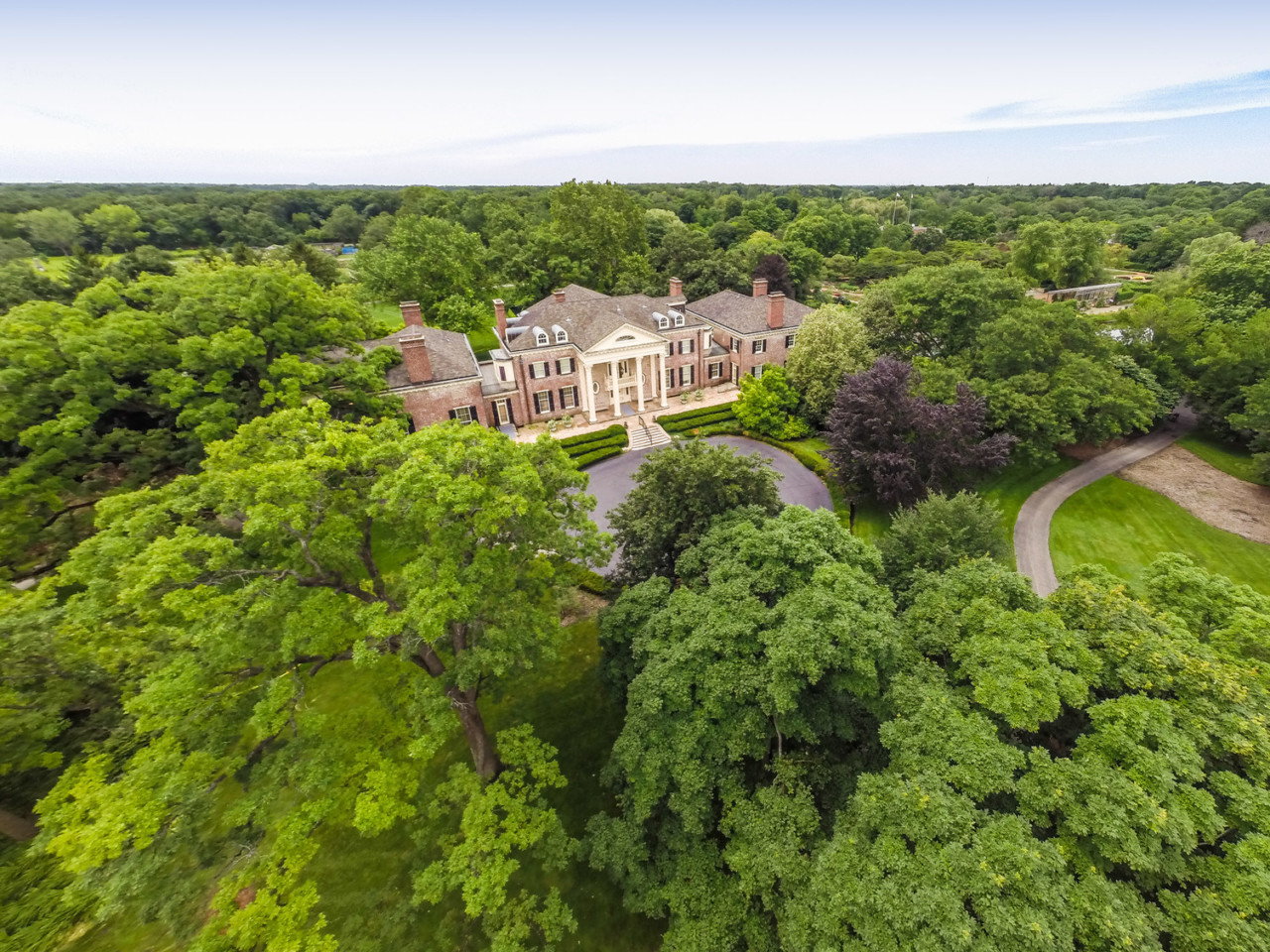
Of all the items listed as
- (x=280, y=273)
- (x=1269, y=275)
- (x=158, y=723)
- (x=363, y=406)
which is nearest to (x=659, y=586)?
(x=158, y=723)

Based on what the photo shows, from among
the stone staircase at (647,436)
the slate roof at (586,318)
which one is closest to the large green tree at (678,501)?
Result: the stone staircase at (647,436)

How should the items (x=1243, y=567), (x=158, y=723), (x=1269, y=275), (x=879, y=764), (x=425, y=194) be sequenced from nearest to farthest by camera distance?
(x=158, y=723) → (x=879, y=764) → (x=1243, y=567) → (x=1269, y=275) → (x=425, y=194)

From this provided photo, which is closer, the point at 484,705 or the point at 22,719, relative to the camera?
the point at 22,719

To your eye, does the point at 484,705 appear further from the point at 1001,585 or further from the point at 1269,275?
the point at 1269,275

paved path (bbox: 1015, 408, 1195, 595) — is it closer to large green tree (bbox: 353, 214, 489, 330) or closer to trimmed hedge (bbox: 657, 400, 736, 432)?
trimmed hedge (bbox: 657, 400, 736, 432)

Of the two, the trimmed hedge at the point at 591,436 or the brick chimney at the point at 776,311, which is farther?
the brick chimney at the point at 776,311

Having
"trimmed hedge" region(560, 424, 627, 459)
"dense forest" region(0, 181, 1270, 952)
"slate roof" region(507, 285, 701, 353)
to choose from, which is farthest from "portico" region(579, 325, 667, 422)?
"dense forest" region(0, 181, 1270, 952)

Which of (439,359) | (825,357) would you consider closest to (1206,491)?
(825,357)

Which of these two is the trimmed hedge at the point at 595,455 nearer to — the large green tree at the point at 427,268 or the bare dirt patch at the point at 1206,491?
the large green tree at the point at 427,268
